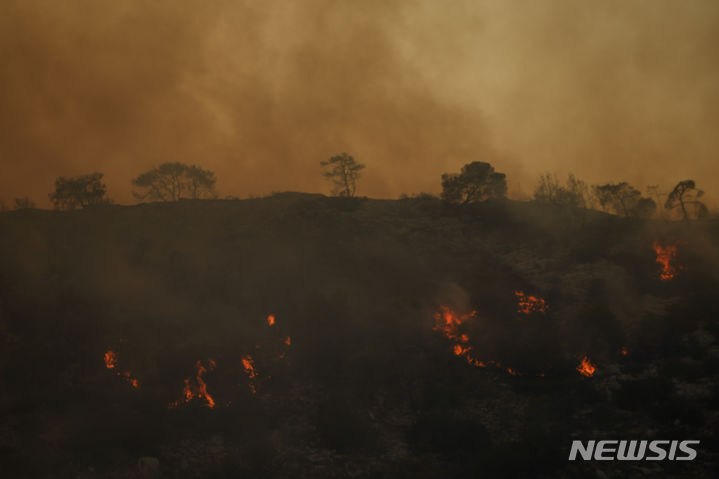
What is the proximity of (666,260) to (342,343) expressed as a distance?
31109 millimetres

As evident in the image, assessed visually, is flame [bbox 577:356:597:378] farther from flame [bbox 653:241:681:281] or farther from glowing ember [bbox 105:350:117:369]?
glowing ember [bbox 105:350:117:369]

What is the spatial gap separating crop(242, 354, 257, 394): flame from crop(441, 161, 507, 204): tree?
37.0 metres

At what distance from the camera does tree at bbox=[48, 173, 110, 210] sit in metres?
62.8

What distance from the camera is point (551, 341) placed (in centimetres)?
3144

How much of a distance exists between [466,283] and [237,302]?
20.0m

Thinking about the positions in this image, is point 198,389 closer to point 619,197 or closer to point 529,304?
point 529,304

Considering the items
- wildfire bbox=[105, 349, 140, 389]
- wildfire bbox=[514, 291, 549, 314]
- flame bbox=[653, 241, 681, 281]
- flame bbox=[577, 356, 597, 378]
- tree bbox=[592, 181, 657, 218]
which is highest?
tree bbox=[592, 181, 657, 218]

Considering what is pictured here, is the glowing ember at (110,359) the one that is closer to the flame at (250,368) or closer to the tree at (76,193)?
the flame at (250,368)

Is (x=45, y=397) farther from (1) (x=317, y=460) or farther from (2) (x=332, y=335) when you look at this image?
(2) (x=332, y=335)

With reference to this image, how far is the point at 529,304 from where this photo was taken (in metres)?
37.6

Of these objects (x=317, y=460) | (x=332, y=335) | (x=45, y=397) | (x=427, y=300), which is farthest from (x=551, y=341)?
(x=45, y=397)

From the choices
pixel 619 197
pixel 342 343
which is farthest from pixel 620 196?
pixel 342 343

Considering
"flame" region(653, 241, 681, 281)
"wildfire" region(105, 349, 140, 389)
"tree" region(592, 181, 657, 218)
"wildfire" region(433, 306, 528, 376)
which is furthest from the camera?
"tree" region(592, 181, 657, 218)

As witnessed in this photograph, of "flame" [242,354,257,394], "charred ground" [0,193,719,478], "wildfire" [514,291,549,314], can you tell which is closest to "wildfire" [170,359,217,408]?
"charred ground" [0,193,719,478]
